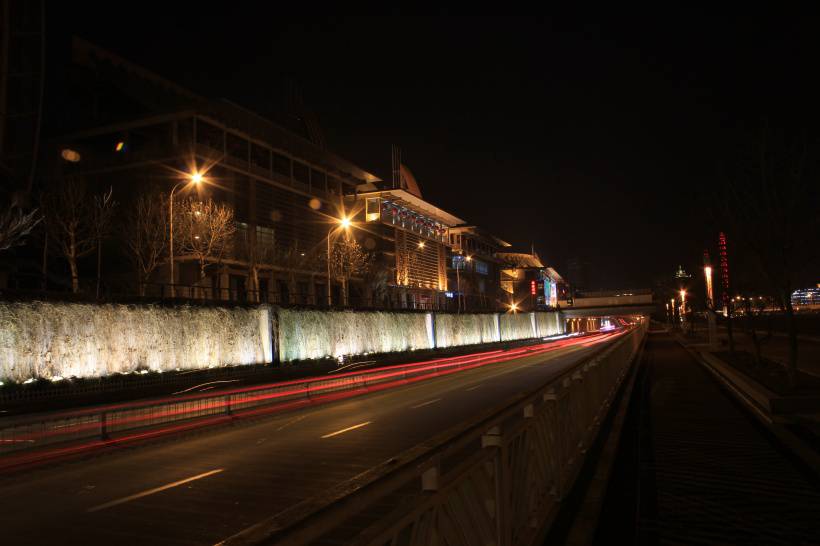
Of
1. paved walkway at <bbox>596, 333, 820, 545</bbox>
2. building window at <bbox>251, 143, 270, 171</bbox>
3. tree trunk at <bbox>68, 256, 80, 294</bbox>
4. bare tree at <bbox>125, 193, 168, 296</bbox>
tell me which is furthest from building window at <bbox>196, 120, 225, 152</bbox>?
paved walkway at <bbox>596, 333, 820, 545</bbox>

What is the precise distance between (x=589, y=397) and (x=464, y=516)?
755 centimetres

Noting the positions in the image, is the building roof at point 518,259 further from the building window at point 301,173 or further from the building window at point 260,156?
the building window at point 260,156

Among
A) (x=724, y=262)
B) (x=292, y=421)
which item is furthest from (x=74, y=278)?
(x=724, y=262)

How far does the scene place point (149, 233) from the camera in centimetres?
3675

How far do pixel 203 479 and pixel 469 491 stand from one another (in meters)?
7.16

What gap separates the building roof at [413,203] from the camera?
7206cm

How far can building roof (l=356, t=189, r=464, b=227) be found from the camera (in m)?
72.1

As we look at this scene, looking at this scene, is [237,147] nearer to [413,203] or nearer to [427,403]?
[413,203]

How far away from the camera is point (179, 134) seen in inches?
1891

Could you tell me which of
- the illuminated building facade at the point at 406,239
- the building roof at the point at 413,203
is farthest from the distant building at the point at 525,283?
the illuminated building facade at the point at 406,239

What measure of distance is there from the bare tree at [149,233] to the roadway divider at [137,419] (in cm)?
1881

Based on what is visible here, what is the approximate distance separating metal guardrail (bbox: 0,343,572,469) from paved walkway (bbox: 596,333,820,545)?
1042 centimetres

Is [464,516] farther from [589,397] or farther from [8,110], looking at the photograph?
[8,110]

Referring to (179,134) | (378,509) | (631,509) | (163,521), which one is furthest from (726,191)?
(179,134)
